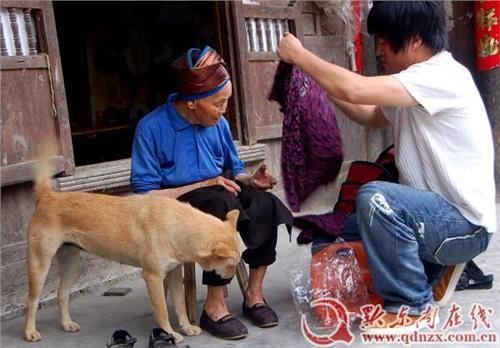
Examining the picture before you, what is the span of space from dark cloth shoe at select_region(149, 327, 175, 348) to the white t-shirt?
4.52 ft

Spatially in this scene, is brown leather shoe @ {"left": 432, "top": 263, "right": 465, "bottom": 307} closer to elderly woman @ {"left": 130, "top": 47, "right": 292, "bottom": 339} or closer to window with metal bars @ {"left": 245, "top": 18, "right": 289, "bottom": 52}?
elderly woman @ {"left": 130, "top": 47, "right": 292, "bottom": 339}

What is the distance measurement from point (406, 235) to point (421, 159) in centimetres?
40

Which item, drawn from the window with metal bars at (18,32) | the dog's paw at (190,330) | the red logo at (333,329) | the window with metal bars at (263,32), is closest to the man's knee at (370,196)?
the red logo at (333,329)

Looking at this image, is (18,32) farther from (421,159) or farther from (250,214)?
(421,159)

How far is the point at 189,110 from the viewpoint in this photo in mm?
3166

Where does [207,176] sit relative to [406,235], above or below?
above

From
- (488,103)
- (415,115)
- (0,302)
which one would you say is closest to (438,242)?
(415,115)

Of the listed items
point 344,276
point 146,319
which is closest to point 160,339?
point 146,319

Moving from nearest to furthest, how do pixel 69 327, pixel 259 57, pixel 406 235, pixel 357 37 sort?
pixel 406 235
pixel 69 327
pixel 259 57
pixel 357 37

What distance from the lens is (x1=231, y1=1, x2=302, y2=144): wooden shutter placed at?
521cm

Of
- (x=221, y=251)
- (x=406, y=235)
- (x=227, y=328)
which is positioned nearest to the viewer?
(x=221, y=251)

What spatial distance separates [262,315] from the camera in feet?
10.3

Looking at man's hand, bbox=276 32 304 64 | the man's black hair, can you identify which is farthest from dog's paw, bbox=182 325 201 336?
the man's black hair

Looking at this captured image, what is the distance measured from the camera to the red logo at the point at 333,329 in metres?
2.91
